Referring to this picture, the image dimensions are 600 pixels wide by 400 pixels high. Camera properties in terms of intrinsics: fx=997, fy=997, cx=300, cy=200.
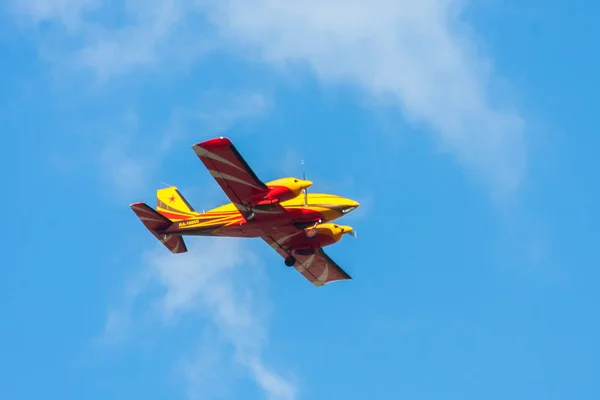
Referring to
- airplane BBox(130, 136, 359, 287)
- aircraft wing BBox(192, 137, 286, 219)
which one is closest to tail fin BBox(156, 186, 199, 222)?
airplane BBox(130, 136, 359, 287)

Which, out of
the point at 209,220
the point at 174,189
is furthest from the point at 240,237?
the point at 174,189

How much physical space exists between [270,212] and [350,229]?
8118 mm

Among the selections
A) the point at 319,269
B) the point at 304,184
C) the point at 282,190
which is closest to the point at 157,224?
the point at 282,190

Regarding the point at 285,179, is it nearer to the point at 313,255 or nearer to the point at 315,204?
the point at 315,204

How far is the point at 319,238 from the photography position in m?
69.8

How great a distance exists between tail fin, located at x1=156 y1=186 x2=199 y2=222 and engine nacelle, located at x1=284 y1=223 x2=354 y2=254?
290 inches

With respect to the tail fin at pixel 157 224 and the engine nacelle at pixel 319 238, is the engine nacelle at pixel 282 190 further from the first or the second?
the tail fin at pixel 157 224

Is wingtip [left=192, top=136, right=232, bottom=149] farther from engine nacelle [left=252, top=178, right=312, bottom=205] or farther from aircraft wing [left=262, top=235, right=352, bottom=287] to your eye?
aircraft wing [left=262, top=235, right=352, bottom=287]

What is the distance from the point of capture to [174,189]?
71750 millimetres

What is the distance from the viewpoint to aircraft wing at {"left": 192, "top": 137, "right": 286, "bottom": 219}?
59.7 meters

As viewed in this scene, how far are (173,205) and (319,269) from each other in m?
12.1

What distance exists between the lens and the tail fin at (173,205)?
68.8 metres

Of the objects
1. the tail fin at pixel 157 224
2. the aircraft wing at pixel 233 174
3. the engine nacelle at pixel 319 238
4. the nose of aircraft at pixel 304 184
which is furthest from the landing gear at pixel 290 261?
the nose of aircraft at pixel 304 184

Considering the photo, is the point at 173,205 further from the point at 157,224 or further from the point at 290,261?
the point at 290,261
